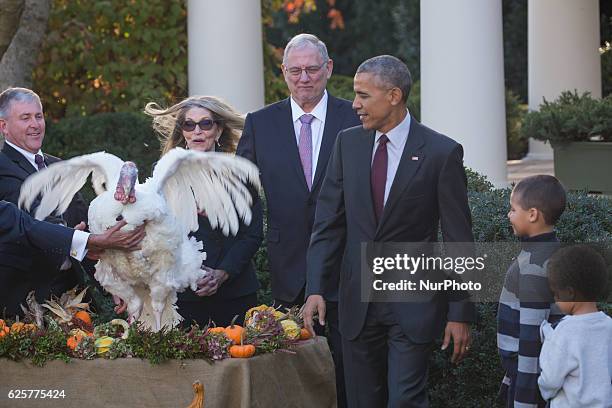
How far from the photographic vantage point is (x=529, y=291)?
4.69 meters

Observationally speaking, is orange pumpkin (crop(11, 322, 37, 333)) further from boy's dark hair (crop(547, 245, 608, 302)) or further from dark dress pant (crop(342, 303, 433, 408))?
boy's dark hair (crop(547, 245, 608, 302))

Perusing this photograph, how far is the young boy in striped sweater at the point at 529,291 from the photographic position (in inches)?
183

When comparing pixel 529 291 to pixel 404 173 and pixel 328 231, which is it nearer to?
pixel 404 173

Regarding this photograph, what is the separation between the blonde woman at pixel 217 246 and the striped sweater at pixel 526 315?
5.02ft

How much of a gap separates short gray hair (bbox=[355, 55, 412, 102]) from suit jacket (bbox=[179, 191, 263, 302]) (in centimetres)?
115

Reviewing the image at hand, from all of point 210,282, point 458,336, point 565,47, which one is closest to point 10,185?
point 210,282

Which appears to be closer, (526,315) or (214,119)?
(526,315)

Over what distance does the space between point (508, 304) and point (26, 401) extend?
2099 millimetres

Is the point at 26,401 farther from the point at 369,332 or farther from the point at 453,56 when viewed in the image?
the point at 453,56

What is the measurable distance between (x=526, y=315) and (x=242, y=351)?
1192 mm

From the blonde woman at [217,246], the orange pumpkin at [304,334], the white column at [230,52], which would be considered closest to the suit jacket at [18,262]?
the blonde woman at [217,246]

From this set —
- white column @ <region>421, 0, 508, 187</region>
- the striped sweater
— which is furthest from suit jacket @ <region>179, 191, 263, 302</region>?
white column @ <region>421, 0, 508, 187</region>

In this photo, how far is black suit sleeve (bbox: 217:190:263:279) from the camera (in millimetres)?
5789

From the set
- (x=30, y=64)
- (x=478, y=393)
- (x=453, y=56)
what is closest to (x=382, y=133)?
(x=478, y=393)
